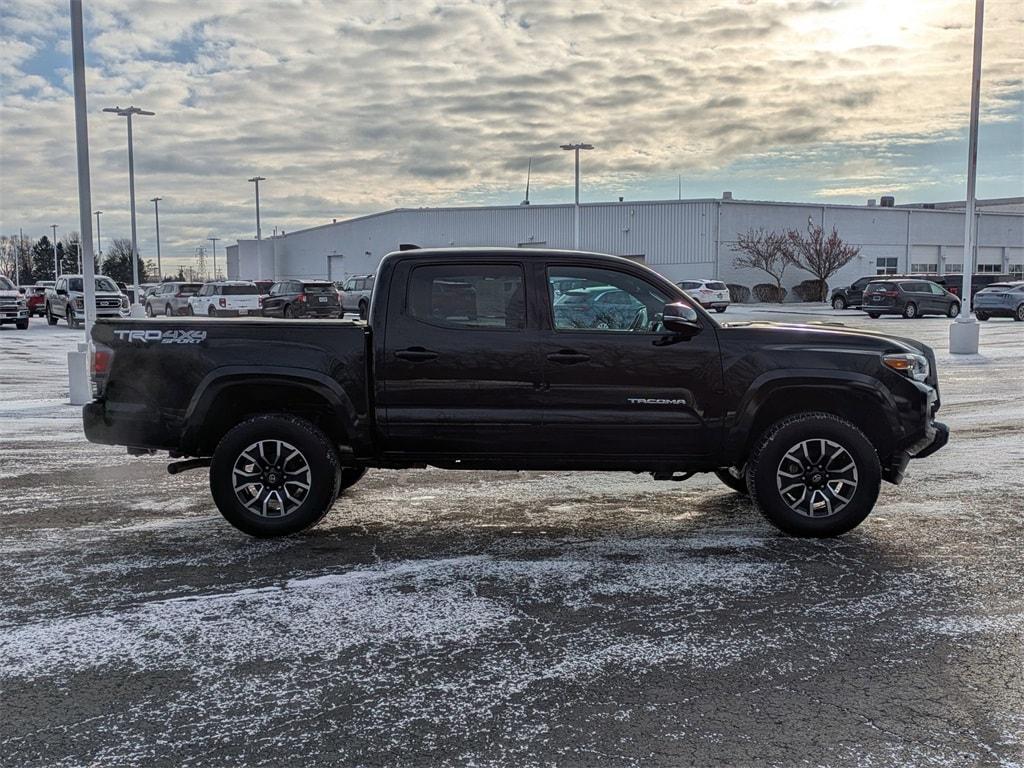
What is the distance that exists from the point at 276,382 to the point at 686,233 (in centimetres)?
5384

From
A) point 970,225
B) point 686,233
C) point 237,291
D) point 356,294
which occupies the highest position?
point 686,233

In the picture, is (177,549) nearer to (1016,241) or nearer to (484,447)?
(484,447)

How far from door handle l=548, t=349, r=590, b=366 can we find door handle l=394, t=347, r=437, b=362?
2.61ft

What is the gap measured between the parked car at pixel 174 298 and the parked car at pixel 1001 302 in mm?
31856

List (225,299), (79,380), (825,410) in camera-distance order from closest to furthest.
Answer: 1. (825,410)
2. (79,380)
3. (225,299)

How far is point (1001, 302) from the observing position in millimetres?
33906

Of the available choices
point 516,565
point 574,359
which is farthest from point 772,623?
point 574,359

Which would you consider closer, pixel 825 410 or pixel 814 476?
pixel 814 476

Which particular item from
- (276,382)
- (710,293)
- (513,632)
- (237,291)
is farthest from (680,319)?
(710,293)

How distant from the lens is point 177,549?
5.96 m

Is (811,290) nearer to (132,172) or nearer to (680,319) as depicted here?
(132,172)

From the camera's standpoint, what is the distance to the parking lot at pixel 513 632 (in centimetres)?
348

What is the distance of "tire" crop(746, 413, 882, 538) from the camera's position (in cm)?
604

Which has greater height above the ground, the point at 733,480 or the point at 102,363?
the point at 102,363
